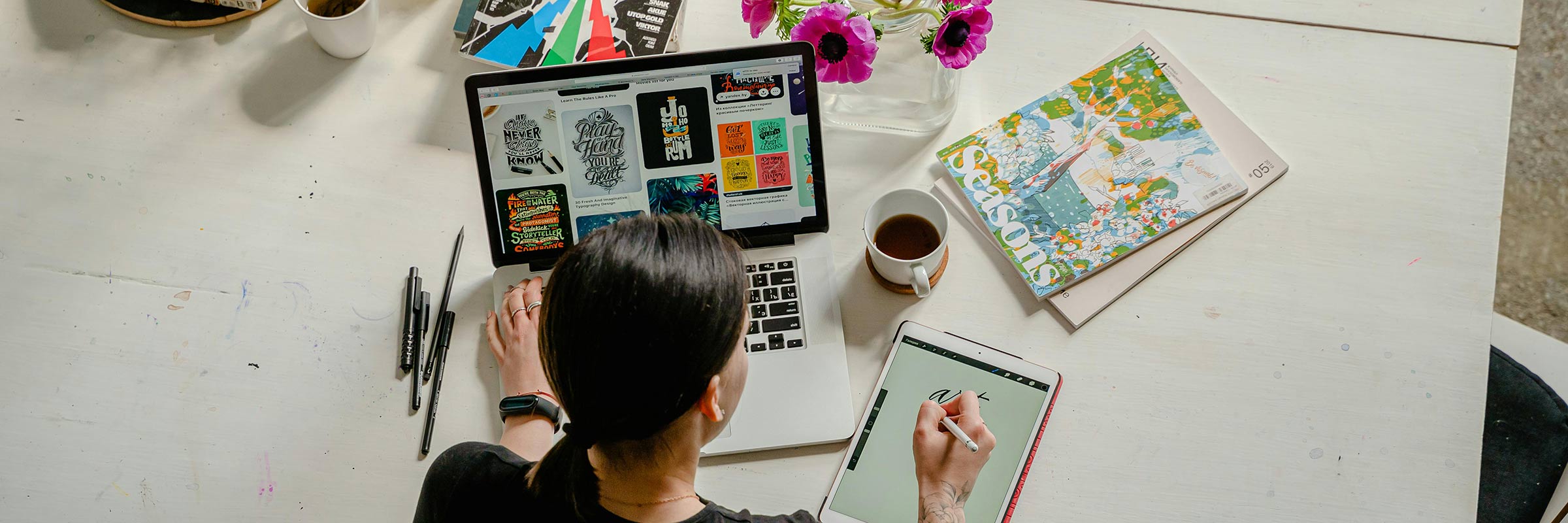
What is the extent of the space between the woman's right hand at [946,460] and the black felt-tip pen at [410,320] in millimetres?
539

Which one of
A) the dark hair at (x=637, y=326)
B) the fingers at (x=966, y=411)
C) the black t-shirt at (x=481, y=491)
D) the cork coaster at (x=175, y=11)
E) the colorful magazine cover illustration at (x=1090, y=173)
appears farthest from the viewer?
the cork coaster at (x=175, y=11)

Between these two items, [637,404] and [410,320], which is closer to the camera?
[637,404]

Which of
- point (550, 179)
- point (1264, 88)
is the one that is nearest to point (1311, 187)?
point (1264, 88)

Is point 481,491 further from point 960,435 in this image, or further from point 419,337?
point 960,435

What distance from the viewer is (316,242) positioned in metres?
1.07

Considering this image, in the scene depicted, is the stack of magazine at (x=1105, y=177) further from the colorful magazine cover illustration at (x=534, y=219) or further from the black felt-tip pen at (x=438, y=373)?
the black felt-tip pen at (x=438, y=373)

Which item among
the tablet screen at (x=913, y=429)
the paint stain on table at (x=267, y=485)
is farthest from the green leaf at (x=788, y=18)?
the paint stain on table at (x=267, y=485)

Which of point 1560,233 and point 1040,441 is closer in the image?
point 1040,441

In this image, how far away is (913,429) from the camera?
97 cm

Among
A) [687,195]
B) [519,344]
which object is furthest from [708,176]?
[519,344]

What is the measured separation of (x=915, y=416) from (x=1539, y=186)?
1.66 meters

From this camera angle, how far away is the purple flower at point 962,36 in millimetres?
896

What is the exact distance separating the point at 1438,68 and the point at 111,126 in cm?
157

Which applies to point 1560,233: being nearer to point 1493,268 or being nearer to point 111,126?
point 1493,268
